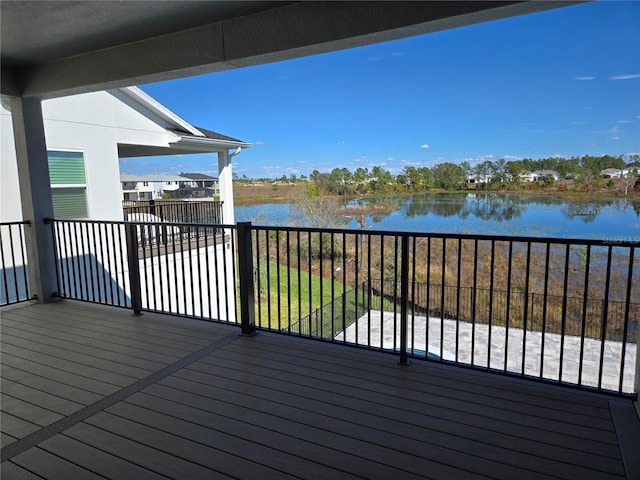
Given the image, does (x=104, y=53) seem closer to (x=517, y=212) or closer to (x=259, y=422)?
(x=259, y=422)

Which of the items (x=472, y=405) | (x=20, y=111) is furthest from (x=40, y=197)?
(x=472, y=405)

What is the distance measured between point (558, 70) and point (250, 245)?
1823 centimetres

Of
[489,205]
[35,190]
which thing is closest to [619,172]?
[489,205]

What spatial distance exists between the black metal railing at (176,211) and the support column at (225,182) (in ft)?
0.44

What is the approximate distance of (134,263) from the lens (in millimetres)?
3971

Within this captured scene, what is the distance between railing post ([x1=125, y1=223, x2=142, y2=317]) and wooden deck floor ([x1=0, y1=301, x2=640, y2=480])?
90 cm

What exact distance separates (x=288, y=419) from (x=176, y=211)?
8113 millimetres

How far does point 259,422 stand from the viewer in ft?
6.92

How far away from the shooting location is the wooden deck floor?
176 cm

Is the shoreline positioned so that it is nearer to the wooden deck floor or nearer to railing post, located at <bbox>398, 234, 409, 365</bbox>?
railing post, located at <bbox>398, 234, 409, 365</bbox>

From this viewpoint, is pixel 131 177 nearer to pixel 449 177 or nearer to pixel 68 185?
pixel 68 185

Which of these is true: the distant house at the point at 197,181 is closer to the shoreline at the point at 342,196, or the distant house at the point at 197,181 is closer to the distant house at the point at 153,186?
the distant house at the point at 153,186

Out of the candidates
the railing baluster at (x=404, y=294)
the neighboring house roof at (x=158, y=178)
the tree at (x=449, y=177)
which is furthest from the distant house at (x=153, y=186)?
the railing baluster at (x=404, y=294)

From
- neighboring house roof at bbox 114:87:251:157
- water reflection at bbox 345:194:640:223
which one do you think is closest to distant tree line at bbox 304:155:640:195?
water reflection at bbox 345:194:640:223
